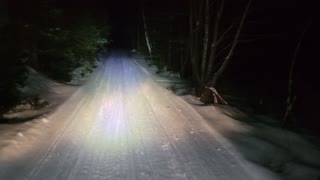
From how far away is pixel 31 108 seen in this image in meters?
13.1

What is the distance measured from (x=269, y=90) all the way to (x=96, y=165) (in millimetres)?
16685

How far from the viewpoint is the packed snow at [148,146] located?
7.09m

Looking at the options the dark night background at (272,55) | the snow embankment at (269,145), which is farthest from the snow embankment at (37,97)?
the snow embankment at (269,145)

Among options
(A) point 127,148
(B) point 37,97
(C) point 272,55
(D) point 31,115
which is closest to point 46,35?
(B) point 37,97

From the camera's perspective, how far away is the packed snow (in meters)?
7.09

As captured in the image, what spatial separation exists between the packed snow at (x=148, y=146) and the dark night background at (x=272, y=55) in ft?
18.7

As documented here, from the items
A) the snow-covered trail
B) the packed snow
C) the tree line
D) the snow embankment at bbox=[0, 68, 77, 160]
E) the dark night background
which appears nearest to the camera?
the snow-covered trail

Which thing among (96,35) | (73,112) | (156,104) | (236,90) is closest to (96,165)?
(73,112)

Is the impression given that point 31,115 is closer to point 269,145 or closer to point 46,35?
point 46,35

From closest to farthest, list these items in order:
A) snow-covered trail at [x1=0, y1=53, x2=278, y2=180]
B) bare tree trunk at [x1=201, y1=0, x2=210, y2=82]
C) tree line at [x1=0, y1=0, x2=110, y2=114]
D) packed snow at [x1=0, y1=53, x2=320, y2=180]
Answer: snow-covered trail at [x1=0, y1=53, x2=278, y2=180]
packed snow at [x1=0, y1=53, x2=320, y2=180]
bare tree trunk at [x1=201, y1=0, x2=210, y2=82]
tree line at [x1=0, y1=0, x2=110, y2=114]

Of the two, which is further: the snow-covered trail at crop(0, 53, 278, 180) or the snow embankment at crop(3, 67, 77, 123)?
the snow embankment at crop(3, 67, 77, 123)

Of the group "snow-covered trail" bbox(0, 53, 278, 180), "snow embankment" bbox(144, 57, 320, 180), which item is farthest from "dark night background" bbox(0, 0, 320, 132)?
"snow-covered trail" bbox(0, 53, 278, 180)

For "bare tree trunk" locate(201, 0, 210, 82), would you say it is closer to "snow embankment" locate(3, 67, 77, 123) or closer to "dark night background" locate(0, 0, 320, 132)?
"dark night background" locate(0, 0, 320, 132)

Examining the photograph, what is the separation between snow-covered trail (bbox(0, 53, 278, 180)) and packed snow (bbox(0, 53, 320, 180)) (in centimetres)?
2
